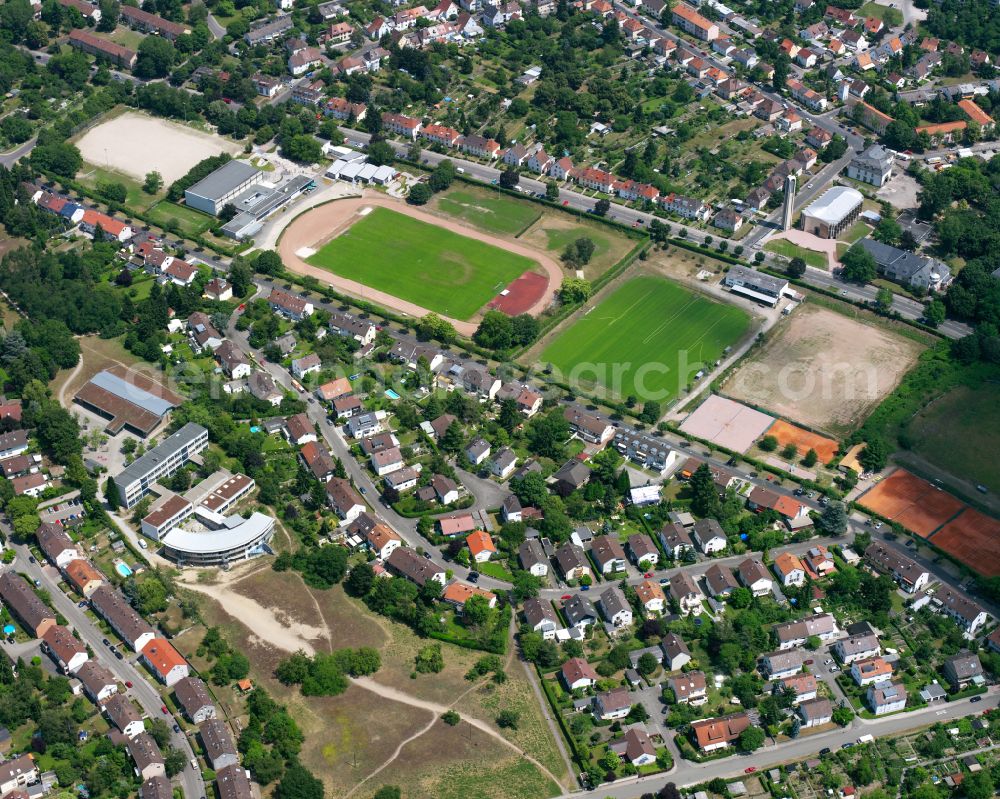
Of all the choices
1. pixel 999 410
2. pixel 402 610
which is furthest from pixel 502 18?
pixel 402 610

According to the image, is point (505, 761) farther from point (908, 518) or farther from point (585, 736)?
point (908, 518)

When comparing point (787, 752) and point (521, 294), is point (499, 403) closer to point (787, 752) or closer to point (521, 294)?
point (521, 294)

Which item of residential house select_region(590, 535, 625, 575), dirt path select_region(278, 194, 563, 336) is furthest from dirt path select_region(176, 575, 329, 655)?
dirt path select_region(278, 194, 563, 336)

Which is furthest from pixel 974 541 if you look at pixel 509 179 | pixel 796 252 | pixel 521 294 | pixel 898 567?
pixel 509 179

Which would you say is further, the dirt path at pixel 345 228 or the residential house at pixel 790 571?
the dirt path at pixel 345 228

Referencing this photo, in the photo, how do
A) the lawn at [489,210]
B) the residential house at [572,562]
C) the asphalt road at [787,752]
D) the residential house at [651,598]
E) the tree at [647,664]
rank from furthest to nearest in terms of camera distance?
1. the lawn at [489,210]
2. the residential house at [572,562]
3. the residential house at [651,598]
4. the tree at [647,664]
5. the asphalt road at [787,752]

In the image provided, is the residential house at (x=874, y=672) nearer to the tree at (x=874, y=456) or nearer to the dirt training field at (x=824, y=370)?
the tree at (x=874, y=456)

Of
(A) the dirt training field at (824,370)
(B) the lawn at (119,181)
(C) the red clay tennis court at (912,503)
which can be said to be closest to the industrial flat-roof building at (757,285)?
(A) the dirt training field at (824,370)

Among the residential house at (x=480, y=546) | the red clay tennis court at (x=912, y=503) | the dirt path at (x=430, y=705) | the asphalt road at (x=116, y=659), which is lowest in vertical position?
the asphalt road at (x=116, y=659)
